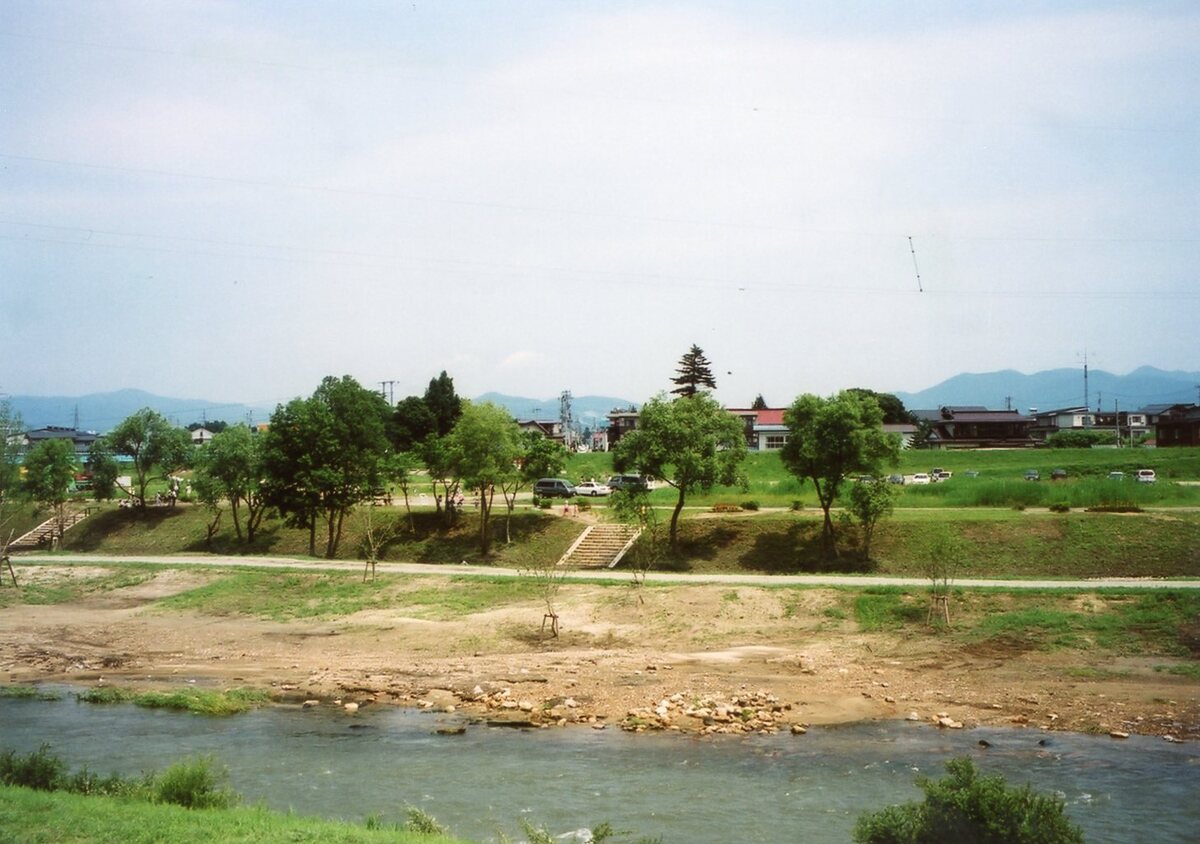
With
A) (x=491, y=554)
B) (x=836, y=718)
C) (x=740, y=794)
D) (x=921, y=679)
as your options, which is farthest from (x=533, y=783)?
(x=491, y=554)

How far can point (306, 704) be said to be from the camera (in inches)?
1010

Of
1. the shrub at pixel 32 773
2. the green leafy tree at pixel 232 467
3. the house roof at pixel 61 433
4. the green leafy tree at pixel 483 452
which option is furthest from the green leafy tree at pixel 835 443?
the house roof at pixel 61 433

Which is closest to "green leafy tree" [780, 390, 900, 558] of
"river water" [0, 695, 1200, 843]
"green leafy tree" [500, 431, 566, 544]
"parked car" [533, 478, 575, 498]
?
"green leafy tree" [500, 431, 566, 544]

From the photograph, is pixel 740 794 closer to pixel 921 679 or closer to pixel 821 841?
pixel 821 841

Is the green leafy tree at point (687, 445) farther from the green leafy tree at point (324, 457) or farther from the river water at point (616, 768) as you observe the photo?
the river water at point (616, 768)

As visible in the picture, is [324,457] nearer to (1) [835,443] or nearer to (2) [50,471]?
(2) [50,471]

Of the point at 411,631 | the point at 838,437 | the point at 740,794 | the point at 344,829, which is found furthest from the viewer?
the point at 838,437

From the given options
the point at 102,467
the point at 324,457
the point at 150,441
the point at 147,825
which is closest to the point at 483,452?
the point at 324,457

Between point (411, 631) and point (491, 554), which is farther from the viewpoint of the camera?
point (491, 554)

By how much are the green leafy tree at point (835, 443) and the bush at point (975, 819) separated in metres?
33.0

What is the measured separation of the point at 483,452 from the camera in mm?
52719

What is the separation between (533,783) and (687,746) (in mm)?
4381

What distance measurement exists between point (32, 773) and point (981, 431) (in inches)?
4485

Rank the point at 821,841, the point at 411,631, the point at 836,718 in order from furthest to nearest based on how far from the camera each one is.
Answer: the point at 411,631, the point at 836,718, the point at 821,841
